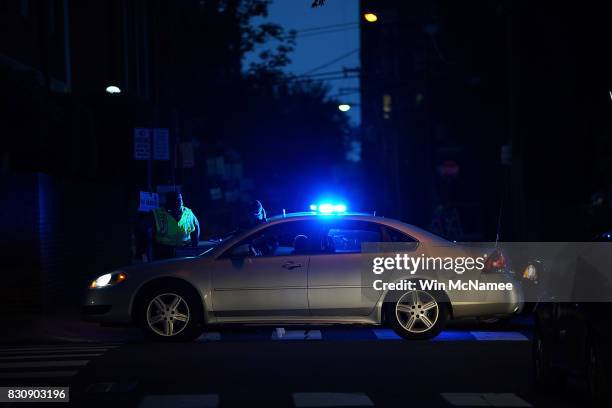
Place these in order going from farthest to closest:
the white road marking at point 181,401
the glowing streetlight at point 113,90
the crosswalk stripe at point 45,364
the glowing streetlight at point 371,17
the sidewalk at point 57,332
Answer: the glowing streetlight at point 113,90
the glowing streetlight at point 371,17
the sidewalk at point 57,332
the crosswalk stripe at point 45,364
the white road marking at point 181,401

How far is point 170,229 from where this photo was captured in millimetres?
18078

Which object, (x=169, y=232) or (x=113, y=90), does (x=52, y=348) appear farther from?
(x=113, y=90)

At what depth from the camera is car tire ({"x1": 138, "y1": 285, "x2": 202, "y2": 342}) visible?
564 inches

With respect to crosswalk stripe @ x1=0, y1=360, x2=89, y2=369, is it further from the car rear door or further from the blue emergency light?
the blue emergency light

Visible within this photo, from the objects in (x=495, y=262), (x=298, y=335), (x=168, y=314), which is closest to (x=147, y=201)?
(x=298, y=335)

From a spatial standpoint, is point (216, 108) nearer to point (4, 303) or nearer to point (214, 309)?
point (4, 303)

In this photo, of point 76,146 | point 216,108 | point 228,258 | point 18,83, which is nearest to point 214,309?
point 228,258

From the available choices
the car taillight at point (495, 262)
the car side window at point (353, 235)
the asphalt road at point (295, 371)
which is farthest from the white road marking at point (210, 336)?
the car taillight at point (495, 262)

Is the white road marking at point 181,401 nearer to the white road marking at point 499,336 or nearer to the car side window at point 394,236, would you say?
the car side window at point 394,236

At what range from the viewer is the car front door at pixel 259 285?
14367 mm

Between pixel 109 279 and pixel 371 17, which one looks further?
pixel 371 17

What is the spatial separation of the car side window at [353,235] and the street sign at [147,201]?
730cm

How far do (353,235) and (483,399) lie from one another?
5109 mm

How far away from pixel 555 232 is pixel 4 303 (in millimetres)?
20953
